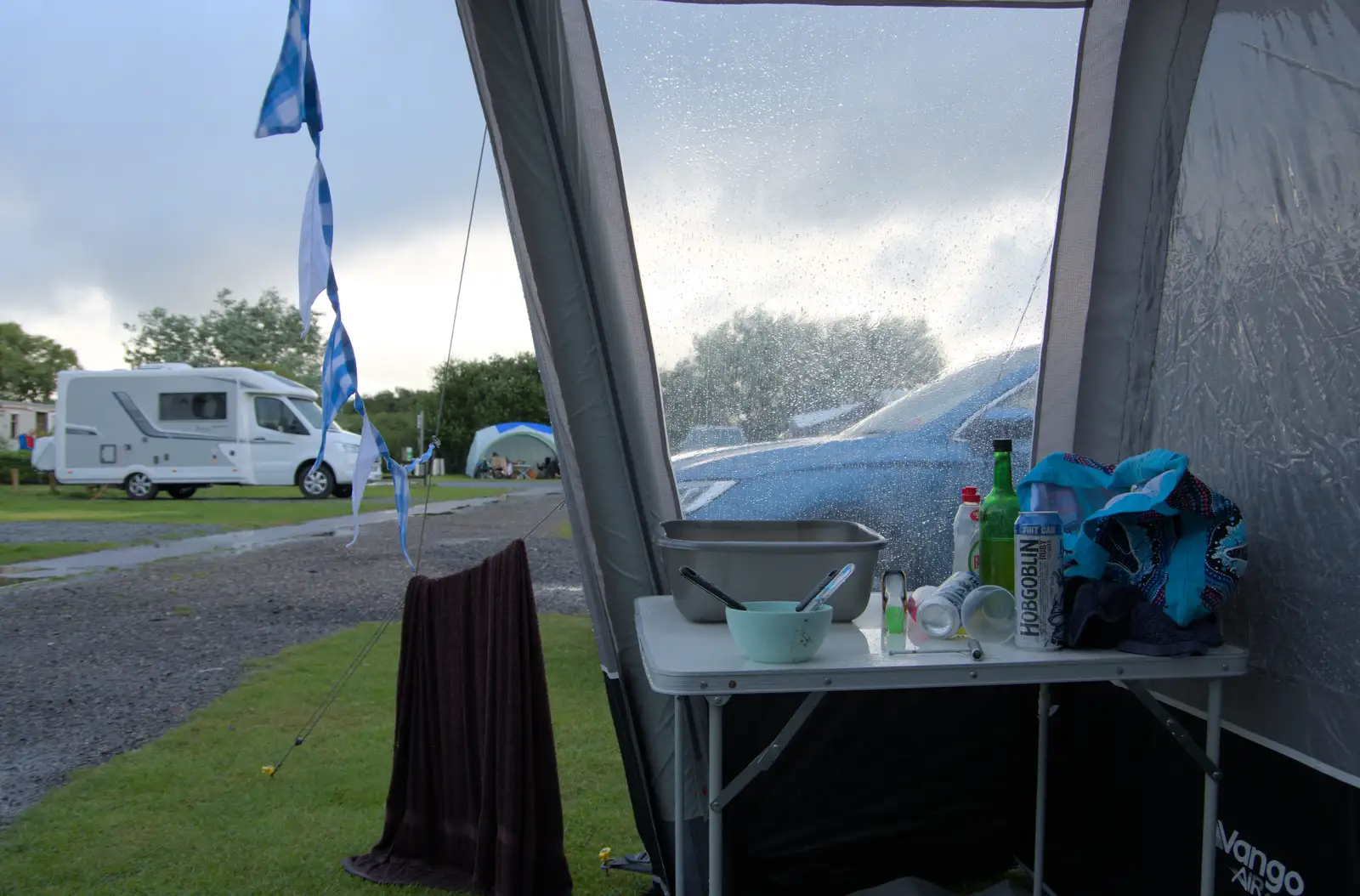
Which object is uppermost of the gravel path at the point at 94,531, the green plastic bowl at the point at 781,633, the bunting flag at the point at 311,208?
the bunting flag at the point at 311,208

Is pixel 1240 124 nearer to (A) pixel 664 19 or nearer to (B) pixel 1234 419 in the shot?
(B) pixel 1234 419

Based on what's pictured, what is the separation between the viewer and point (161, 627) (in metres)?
5.25

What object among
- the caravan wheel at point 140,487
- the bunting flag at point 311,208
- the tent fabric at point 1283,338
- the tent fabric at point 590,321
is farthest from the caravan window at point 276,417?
the tent fabric at point 1283,338

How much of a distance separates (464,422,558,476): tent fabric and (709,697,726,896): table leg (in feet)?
56.2

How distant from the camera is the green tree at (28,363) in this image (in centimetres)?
2744

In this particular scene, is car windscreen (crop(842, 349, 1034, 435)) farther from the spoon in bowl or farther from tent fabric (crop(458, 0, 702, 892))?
the spoon in bowl

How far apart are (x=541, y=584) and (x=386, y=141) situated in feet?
14.8

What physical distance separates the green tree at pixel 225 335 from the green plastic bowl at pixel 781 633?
31.6m

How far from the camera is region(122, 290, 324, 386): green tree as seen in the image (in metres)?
30.6

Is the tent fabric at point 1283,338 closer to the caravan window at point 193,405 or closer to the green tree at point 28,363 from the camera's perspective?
the caravan window at point 193,405

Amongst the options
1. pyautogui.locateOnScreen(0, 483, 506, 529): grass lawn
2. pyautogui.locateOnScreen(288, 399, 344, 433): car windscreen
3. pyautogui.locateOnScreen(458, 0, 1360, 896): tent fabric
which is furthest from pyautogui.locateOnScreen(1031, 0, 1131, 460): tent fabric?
pyautogui.locateOnScreen(288, 399, 344, 433): car windscreen

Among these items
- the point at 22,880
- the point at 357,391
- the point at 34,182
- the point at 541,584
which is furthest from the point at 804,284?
the point at 34,182

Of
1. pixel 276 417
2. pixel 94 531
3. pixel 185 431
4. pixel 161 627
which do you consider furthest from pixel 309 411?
pixel 161 627

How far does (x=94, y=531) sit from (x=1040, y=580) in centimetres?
1028
